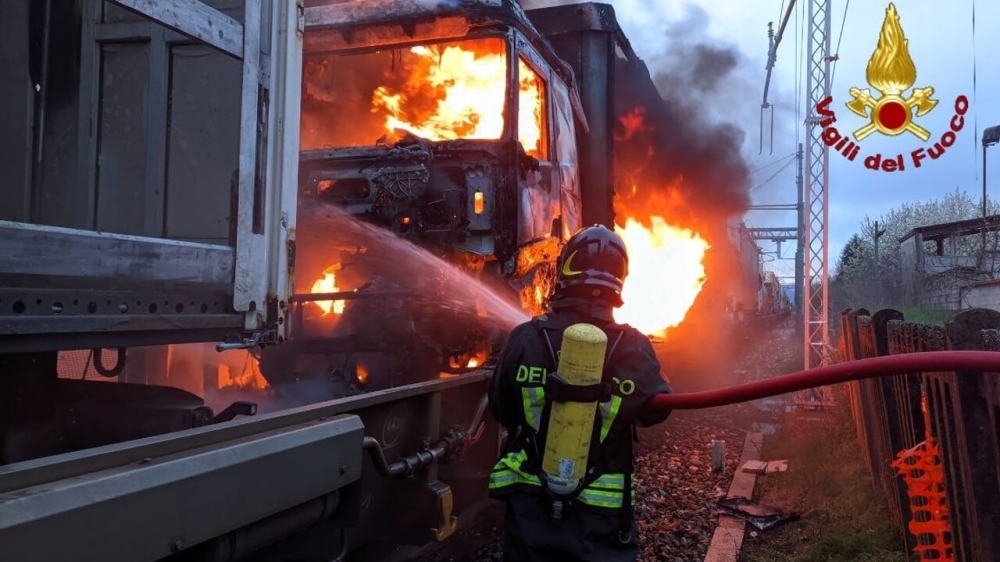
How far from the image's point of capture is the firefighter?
8.18ft

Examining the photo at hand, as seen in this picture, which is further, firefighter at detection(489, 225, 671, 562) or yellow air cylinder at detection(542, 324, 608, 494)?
firefighter at detection(489, 225, 671, 562)

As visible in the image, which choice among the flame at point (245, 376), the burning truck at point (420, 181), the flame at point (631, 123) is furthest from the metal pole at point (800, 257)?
the flame at point (245, 376)

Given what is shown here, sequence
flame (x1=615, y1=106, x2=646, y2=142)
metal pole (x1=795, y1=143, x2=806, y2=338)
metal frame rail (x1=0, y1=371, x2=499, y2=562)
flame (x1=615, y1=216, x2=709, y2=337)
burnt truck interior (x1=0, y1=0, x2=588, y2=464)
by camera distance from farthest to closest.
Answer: metal pole (x1=795, y1=143, x2=806, y2=338) → flame (x1=615, y1=216, x2=709, y2=337) → flame (x1=615, y1=106, x2=646, y2=142) → burnt truck interior (x1=0, y1=0, x2=588, y2=464) → metal frame rail (x1=0, y1=371, x2=499, y2=562)

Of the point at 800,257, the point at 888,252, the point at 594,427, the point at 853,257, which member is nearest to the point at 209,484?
the point at 594,427

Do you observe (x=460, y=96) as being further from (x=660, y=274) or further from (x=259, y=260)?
(x=660, y=274)

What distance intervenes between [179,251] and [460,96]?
3.23 metres

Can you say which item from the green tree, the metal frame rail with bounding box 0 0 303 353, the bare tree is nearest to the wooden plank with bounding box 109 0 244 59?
the metal frame rail with bounding box 0 0 303 353

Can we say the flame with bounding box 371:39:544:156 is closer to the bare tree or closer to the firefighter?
the firefighter

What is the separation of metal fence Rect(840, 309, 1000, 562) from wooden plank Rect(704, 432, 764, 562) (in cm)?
102

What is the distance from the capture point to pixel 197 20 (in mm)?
2195

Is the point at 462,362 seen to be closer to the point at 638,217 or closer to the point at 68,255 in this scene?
the point at 68,255

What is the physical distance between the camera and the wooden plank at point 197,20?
6.66 ft

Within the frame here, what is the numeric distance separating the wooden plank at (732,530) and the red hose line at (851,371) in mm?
2502

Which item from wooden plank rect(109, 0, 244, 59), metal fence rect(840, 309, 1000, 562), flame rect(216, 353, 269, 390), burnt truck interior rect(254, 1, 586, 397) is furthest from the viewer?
flame rect(216, 353, 269, 390)
